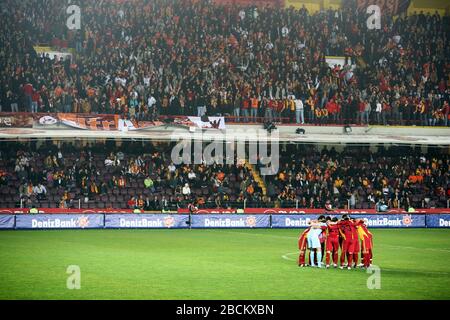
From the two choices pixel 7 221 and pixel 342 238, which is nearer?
pixel 342 238

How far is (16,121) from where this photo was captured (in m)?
42.4

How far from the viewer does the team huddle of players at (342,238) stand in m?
23.9

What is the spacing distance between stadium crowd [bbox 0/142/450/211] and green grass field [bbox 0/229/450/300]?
535cm

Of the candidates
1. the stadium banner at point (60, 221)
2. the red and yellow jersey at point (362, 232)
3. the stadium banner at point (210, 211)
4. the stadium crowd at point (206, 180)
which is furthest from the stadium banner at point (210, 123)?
the red and yellow jersey at point (362, 232)

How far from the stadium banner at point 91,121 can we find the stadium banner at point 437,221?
17.5m

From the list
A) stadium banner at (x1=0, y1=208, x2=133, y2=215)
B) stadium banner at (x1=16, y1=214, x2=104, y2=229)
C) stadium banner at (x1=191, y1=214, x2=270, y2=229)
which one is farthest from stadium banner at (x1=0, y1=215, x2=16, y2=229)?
stadium banner at (x1=191, y1=214, x2=270, y2=229)

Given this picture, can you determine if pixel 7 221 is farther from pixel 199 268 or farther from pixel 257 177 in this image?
pixel 199 268

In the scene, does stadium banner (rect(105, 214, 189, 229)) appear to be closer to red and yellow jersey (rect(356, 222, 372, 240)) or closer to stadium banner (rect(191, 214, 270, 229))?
stadium banner (rect(191, 214, 270, 229))

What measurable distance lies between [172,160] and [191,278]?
2472cm

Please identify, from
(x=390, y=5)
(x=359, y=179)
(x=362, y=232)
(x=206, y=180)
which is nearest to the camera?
(x=362, y=232)

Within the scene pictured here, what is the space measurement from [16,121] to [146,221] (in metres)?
→ 8.44

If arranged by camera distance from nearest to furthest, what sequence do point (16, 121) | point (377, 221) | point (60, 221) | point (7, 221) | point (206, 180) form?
1. point (7, 221)
2. point (60, 221)
3. point (16, 121)
4. point (377, 221)
5. point (206, 180)

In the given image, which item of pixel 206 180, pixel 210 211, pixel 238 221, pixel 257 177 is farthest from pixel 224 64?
pixel 238 221
